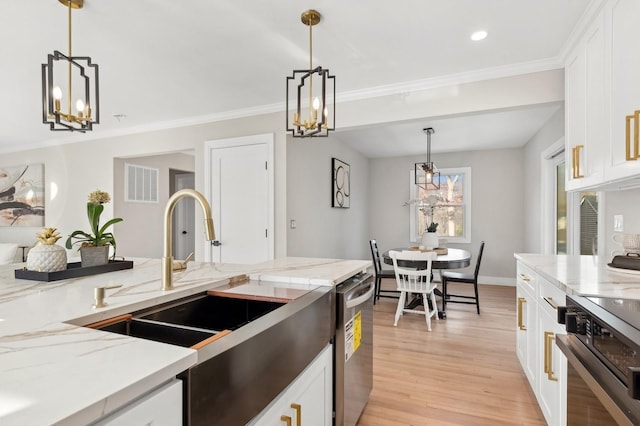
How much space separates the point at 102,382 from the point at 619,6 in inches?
100

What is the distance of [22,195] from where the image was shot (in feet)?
18.5

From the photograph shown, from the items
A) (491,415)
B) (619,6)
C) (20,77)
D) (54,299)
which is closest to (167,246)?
(54,299)

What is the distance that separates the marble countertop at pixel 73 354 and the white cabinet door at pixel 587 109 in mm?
1923

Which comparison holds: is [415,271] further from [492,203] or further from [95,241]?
[492,203]

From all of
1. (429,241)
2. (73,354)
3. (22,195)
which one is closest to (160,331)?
(73,354)

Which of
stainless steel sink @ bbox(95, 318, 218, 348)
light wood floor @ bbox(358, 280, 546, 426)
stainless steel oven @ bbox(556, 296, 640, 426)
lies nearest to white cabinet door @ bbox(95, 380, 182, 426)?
stainless steel sink @ bbox(95, 318, 218, 348)

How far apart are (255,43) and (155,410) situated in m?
2.43

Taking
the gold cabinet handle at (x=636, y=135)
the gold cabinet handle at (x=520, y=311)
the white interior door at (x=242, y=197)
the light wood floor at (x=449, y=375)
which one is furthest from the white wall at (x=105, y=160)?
the gold cabinet handle at (x=636, y=135)

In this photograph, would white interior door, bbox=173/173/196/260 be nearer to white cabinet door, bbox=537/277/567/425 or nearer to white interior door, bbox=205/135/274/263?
white interior door, bbox=205/135/274/263

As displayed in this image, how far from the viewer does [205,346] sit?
2.51 feet

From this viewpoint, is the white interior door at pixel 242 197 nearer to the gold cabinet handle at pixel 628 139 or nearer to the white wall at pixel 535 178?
the gold cabinet handle at pixel 628 139

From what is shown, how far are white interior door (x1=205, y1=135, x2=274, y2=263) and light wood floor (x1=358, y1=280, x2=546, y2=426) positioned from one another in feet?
5.62

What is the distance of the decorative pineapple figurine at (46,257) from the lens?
5.01 feet

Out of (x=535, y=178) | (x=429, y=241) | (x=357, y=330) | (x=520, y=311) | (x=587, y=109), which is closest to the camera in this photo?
(x=357, y=330)
